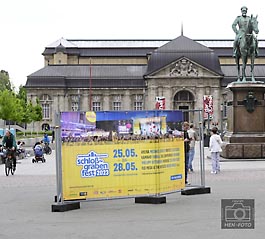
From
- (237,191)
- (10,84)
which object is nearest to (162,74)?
(10,84)

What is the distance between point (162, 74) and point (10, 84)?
6519 centimetres

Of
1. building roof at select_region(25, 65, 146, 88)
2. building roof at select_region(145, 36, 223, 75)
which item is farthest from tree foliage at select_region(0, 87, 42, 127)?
building roof at select_region(145, 36, 223, 75)

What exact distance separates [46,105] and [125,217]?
3710 inches

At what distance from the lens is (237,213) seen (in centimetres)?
1174

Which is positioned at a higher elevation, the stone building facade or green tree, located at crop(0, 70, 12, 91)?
green tree, located at crop(0, 70, 12, 91)

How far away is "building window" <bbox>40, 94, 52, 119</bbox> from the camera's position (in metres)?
104

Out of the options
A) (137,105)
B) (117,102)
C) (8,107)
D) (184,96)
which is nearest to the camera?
(8,107)

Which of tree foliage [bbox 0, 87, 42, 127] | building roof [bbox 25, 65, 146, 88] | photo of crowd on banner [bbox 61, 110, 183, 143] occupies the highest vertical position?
building roof [bbox 25, 65, 146, 88]

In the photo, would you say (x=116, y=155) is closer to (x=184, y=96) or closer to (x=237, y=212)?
(x=237, y=212)

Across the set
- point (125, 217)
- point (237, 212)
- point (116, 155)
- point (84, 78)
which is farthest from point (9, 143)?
point (84, 78)

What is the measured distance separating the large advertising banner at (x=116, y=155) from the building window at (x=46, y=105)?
301 feet

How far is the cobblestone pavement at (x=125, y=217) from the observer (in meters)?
9.66

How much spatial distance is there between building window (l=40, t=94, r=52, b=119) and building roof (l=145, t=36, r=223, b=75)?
16.7 m

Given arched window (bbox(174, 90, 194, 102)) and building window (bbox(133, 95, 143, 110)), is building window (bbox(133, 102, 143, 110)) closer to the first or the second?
building window (bbox(133, 95, 143, 110))
